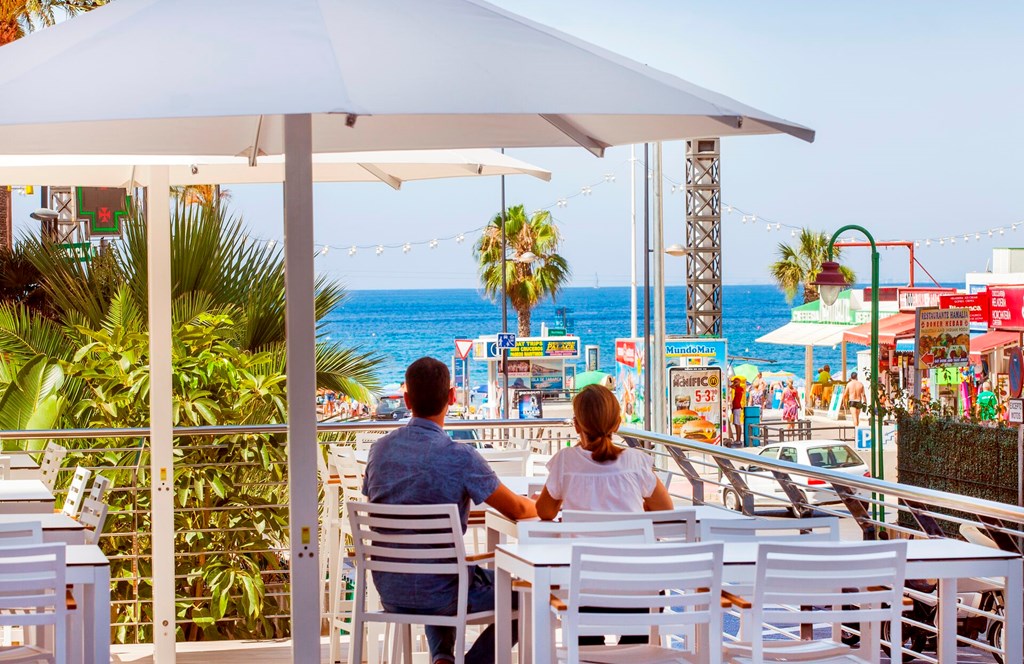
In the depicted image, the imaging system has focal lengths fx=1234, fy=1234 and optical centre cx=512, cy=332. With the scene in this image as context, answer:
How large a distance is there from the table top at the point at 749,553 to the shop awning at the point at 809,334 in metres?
38.7

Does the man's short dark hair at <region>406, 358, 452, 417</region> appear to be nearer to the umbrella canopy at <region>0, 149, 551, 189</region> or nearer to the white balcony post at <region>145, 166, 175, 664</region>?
the umbrella canopy at <region>0, 149, 551, 189</region>

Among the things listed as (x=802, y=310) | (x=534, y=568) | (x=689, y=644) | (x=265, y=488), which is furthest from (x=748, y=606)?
(x=802, y=310)

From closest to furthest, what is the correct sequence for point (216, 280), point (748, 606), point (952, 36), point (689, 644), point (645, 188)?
point (748, 606)
point (689, 644)
point (216, 280)
point (645, 188)
point (952, 36)

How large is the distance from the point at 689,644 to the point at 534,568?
130 centimetres

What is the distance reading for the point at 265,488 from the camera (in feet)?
28.3

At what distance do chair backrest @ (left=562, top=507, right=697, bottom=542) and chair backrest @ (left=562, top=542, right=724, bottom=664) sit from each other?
555 mm

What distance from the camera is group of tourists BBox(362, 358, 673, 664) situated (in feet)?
14.3

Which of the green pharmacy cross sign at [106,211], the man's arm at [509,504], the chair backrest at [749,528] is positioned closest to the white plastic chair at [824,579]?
the chair backrest at [749,528]

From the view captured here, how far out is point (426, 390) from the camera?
14.7 ft

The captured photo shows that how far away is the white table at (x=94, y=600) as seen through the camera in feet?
11.4

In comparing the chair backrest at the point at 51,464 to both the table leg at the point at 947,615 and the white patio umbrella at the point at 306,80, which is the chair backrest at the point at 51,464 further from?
the table leg at the point at 947,615

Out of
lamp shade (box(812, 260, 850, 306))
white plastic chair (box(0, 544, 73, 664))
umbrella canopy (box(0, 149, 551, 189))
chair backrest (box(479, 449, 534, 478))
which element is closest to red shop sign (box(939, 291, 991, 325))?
lamp shade (box(812, 260, 850, 306))

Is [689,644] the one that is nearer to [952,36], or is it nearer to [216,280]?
[216,280]

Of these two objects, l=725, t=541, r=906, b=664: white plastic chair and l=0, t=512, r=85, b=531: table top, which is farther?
l=0, t=512, r=85, b=531: table top
